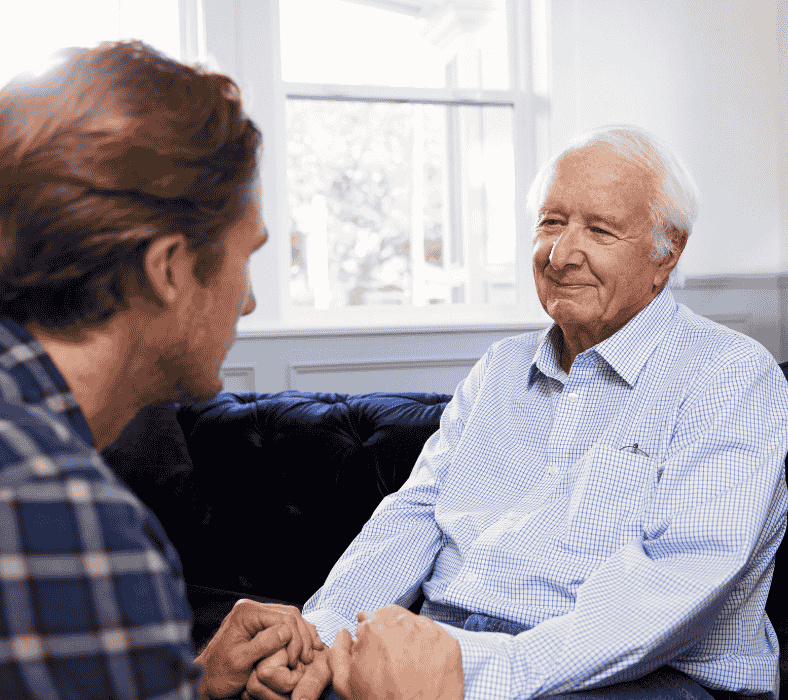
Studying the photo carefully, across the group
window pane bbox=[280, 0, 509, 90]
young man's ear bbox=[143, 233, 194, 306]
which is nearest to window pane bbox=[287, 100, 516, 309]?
window pane bbox=[280, 0, 509, 90]

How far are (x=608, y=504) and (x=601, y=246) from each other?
0.46 metres

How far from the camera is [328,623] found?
46.9 inches

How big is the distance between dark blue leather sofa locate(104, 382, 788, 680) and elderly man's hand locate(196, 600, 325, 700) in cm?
54

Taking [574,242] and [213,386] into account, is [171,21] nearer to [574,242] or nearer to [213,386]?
[574,242]

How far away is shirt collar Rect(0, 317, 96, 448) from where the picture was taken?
1.76 feet

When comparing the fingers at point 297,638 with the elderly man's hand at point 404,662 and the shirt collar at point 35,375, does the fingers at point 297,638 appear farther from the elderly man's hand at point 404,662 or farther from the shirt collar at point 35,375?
the shirt collar at point 35,375

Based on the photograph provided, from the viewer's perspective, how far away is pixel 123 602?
46cm

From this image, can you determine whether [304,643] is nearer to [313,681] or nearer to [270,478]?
[313,681]

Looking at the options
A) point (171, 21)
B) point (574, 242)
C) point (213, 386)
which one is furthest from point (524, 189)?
point (213, 386)

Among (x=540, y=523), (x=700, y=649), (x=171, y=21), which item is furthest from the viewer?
(x=171, y=21)

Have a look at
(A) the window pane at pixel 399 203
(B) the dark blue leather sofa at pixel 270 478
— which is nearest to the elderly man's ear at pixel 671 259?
(B) the dark blue leather sofa at pixel 270 478

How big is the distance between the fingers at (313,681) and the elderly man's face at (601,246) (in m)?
0.71

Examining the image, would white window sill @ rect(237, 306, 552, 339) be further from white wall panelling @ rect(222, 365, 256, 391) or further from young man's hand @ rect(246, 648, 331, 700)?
young man's hand @ rect(246, 648, 331, 700)

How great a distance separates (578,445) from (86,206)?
0.90 m
